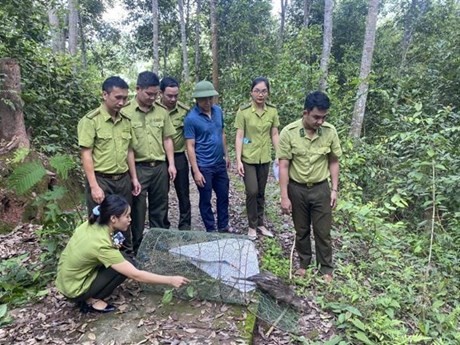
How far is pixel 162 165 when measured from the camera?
4191mm

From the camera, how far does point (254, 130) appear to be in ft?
15.3

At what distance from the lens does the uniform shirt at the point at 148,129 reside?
13.1ft

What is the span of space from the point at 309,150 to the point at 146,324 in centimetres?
217

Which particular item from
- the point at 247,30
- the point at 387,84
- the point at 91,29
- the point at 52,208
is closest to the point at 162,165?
the point at 52,208

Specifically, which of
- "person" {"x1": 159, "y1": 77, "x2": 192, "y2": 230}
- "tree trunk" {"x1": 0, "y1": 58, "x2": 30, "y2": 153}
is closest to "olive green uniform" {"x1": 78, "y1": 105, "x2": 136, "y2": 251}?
"person" {"x1": 159, "y1": 77, "x2": 192, "y2": 230}

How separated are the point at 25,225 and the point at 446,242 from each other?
216 inches

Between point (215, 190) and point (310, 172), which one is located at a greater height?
point (310, 172)

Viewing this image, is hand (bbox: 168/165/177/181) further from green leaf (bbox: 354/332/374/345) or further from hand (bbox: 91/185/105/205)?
green leaf (bbox: 354/332/374/345)

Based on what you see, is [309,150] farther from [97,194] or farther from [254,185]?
[97,194]

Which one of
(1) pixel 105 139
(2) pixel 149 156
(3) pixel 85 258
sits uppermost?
(1) pixel 105 139

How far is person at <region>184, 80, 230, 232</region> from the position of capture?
4.32m

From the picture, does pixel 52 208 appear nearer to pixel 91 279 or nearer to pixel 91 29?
pixel 91 279

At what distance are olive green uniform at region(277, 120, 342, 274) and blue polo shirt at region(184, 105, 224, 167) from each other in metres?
0.89

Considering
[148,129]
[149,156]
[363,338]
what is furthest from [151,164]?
[363,338]
